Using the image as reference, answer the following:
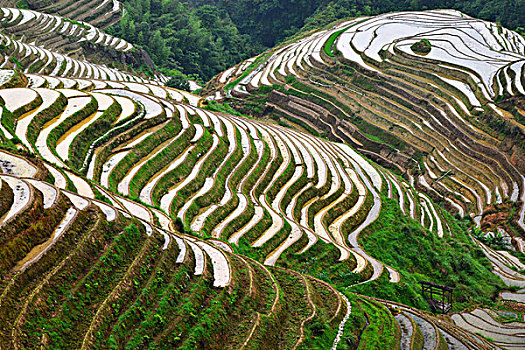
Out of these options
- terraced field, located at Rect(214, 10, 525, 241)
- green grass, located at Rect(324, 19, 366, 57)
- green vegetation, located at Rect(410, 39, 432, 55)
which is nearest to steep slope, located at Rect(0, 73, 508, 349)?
terraced field, located at Rect(214, 10, 525, 241)

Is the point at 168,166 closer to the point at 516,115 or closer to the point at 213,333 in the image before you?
the point at 213,333

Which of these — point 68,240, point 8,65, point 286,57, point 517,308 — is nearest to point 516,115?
point 517,308

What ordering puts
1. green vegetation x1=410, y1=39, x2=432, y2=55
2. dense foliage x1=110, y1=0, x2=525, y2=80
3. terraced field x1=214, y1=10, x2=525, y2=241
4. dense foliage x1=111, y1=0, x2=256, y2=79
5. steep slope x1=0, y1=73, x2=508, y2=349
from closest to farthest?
steep slope x1=0, y1=73, x2=508, y2=349, terraced field x1=214, y1=10, x2=525, y2=241, green vegetation x1=410, y1=39, x2=432, y2=55, dense foliage x1=110, y1=0, x2=525, y2=80, dense foliage x1=111, y1=0, x2=256, y2=79

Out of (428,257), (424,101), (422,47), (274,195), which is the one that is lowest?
(428,257)

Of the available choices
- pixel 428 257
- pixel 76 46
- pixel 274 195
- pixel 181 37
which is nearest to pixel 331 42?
pixel 181 37

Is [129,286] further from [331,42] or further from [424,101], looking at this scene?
[331,42]

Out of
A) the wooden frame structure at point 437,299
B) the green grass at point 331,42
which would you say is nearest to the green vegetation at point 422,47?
the green grass at point 331,42

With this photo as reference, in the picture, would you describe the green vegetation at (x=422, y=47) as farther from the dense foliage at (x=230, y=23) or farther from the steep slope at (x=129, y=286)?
the steep slope at (x=129, y=286)

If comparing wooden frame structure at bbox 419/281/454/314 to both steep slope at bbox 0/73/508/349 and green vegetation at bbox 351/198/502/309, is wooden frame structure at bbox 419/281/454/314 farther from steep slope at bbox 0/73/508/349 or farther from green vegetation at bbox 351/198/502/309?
steep slope at bbox 0/73/508/349
